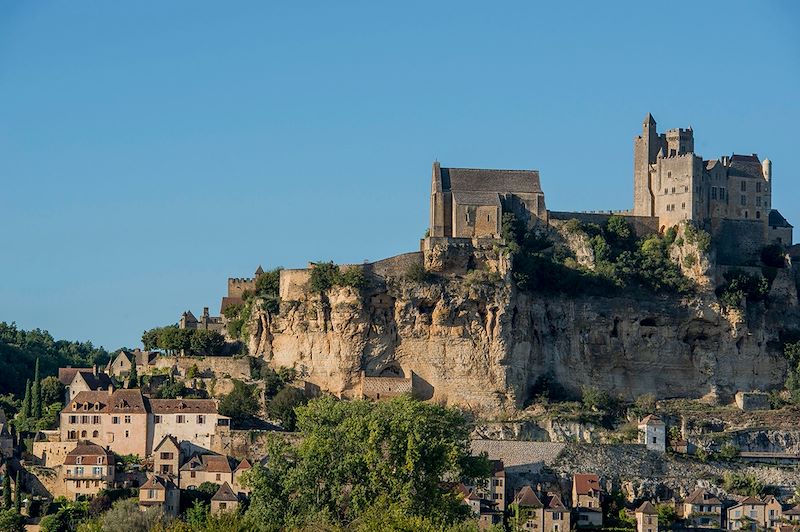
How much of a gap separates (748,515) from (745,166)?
1943 centimetres

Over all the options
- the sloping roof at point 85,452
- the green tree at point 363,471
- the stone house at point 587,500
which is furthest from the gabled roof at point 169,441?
the stone house at point 587,500

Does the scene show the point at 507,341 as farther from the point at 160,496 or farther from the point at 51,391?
the point at 51,391

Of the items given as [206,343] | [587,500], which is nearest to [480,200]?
[206,343]

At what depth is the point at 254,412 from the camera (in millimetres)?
87312

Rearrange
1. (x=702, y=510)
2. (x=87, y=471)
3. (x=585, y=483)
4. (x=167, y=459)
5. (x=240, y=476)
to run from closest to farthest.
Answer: (x=240, y=476) → (x=87, y=471) → (x=167, y=459) → (x=585, y=483) → (x=702, y=510)

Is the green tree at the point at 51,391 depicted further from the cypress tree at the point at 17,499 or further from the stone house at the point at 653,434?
the stone house at the point at 653,434

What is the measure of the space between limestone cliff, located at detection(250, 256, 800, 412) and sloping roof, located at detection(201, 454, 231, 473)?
721 cm

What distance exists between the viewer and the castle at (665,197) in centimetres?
9125

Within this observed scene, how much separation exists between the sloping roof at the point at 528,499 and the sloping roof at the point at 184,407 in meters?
13.4

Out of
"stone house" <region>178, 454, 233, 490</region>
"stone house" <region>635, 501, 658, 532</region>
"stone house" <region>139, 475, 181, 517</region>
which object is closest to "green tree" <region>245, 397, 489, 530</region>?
"stone house" <region>139, 475, 181, 517</region>

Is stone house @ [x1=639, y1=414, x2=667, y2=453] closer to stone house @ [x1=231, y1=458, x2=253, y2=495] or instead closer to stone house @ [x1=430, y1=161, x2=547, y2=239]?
stone house @ [x1=430, y1=161, x2=547, y2=239]

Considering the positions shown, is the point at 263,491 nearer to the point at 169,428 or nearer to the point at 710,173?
the point at 169,428

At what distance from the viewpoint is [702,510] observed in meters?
83.4

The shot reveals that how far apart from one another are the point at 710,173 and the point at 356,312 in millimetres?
18566
